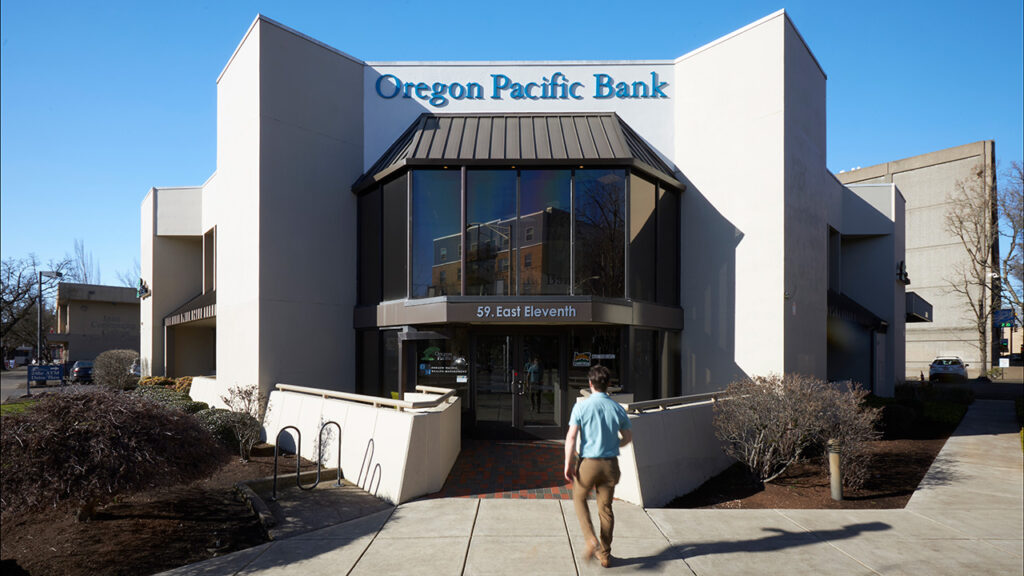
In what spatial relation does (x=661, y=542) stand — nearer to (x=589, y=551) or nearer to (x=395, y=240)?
(x=589, y=551)

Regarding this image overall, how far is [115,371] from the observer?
22516 mm

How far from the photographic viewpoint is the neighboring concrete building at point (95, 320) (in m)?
44.9

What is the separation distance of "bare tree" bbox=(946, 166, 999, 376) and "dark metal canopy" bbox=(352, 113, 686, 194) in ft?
105

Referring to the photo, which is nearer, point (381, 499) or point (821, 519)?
point (821, 519)

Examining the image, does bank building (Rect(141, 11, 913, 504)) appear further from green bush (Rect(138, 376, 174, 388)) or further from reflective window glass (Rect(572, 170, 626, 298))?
green bush (Rect(138, 376, 174, 388))

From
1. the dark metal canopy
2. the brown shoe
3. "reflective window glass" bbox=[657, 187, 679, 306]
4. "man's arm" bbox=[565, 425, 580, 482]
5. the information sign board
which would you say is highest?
the dark metal canopy

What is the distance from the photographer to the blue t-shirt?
18.5ft

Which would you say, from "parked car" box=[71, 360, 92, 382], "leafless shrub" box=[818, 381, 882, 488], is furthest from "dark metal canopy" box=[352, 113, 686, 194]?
"parked car" box=[71, 360, 92, 382]

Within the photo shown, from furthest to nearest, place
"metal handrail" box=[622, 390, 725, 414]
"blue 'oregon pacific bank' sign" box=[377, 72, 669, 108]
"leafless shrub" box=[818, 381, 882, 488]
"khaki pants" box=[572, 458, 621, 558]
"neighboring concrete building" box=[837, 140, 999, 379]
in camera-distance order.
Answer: "neighboring concrete building" box=[837, 140, 999, 379]
"blue 'oregon pacific bank' sign" box=[377, 72, 669, 108]
"leafless shrub" box=[818, 381, 882, 488]
"metal handrail" box=[622, 390, 725, 414]
"khaki pants" box=[572, 458, 621, 558]

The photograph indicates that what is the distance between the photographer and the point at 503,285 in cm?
1248

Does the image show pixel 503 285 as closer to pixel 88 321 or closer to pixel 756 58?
pixel 756 58

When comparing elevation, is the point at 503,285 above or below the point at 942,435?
above

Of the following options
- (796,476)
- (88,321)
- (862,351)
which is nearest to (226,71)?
(796,476)

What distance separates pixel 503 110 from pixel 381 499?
10289 millimetres
